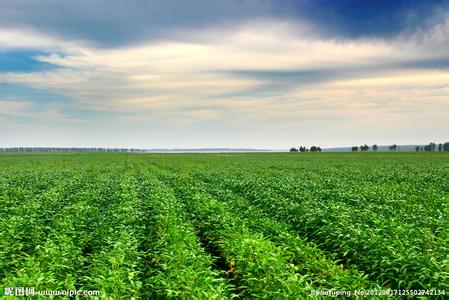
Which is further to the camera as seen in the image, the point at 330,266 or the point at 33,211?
the point at 33,211

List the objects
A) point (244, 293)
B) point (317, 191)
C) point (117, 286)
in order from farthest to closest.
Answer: point (317, 191)
point (244, 293)
point (117, 286)

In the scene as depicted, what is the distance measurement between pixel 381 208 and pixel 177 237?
960 centimetres

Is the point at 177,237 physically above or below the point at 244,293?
above

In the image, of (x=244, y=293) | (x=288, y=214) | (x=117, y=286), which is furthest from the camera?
(x=288, y=214)

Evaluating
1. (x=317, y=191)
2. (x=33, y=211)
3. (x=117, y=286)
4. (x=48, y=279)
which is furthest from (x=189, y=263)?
(x=317, y=191)

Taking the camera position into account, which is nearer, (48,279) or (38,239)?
(48,279)

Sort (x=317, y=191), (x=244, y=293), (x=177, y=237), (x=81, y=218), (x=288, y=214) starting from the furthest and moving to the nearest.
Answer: (x=317, y=191)
(x=288, y=214)
(x=81, y=218)
(x=177, y=237)
(x=244, y=293)

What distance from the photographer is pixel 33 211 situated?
1602 centimetres

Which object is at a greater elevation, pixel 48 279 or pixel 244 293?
pixel 48 279

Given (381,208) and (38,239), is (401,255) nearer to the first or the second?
(381,208)

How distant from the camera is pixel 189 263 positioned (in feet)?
28.7

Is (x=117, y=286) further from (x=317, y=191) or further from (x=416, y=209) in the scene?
(x=317, y=191)

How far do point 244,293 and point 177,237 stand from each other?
10.2ft

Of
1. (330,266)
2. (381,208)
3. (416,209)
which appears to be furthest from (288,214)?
(330,266)
